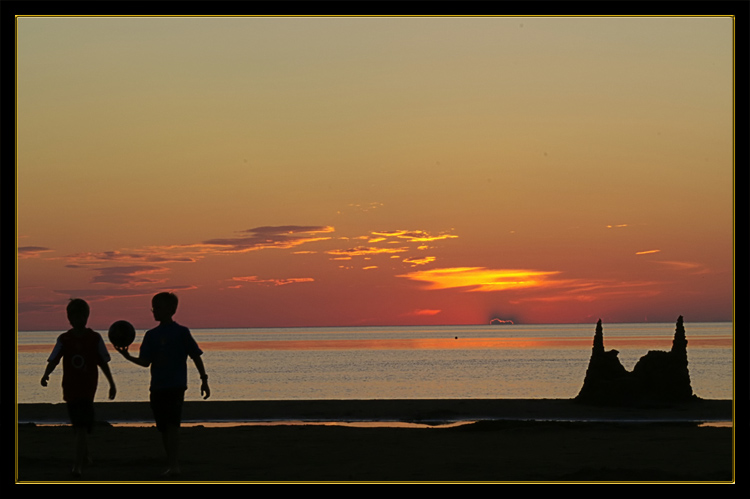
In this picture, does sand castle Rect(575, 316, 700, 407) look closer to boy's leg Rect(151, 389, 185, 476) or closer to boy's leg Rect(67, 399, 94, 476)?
boy's leg Rect(151, 389, 185, 476)

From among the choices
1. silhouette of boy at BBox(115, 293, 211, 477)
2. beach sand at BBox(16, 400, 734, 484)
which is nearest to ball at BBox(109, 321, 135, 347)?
silhouette of boy at BBox(115, 293, 211, 477)

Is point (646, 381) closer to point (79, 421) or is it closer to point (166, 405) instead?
point (166, 405)

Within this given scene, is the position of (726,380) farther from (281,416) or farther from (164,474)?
(164,474)

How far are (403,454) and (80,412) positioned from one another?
5300mm

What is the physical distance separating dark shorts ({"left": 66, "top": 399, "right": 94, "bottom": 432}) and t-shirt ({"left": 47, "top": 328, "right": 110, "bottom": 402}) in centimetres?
6

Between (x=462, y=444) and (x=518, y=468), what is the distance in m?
3.30

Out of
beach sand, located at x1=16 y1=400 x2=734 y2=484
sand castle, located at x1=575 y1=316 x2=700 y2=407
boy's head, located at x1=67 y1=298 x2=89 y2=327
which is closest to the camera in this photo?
boy's head, located at x1=67 y1=298 x2=89 y2=327

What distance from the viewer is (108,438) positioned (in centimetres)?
1723

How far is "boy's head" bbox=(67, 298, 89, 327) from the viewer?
1122 centimetres

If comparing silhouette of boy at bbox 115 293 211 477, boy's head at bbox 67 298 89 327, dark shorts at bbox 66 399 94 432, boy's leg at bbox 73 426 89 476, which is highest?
boy's head at bbox 67 298 89 327

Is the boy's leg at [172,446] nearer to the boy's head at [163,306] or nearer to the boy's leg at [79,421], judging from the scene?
the boy's leg at [79,421]

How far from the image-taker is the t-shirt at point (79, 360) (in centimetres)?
1123

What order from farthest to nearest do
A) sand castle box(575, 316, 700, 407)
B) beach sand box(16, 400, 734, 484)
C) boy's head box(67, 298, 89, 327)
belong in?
sand castle box(575, 316, 700, 407) < beach sand box(16, 400, 734, 484) < boy's head box(67, 298, 89, 327)
